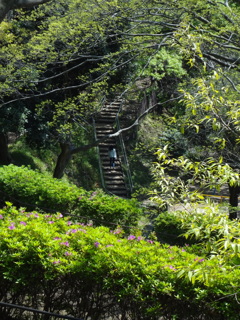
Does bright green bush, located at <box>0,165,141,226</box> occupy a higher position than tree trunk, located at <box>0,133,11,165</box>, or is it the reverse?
tree trunk, located at <box>0,133,11,165</box>

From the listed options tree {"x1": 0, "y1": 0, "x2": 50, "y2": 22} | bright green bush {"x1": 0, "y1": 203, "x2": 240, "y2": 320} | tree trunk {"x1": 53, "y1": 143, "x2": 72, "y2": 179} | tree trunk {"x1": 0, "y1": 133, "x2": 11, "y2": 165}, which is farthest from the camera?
tree trunk {"x1": 0, "y1": 133, "x2": 11, "y2": 165}

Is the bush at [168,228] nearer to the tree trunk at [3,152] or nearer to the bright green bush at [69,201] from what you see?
the bright green bush at [69,201]

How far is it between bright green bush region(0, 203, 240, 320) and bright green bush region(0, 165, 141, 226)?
13.0 ft

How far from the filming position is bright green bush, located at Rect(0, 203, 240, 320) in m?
4.83

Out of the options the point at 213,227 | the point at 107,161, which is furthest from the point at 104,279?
the point at 107,161

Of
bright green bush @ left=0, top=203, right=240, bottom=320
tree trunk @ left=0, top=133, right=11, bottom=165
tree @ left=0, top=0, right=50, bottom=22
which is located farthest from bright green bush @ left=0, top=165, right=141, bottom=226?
tree trunk @ left=0, top=133, right=11, bottom=165

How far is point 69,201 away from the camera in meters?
10.5

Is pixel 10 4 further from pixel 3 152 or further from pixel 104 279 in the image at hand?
pixel 3 152

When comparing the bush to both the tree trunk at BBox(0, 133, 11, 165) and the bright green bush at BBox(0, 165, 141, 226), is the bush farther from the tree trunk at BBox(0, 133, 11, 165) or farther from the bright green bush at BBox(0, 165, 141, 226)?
the tree trunk at BBox(0, 133, 11, 165)

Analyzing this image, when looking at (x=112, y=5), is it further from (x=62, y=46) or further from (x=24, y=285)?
(x=24, y=285)

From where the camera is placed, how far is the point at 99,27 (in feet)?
43.0

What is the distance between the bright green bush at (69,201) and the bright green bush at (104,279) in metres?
3.98

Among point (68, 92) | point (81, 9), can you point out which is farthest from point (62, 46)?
point (68, 92)

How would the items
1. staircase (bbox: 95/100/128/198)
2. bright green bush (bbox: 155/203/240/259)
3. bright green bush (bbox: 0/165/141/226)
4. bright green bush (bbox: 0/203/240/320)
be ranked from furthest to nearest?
staircase (bbox: 95/100/128/198) → bright green bush (bbox: 0/165/141/226) → bright green bush (bbox: 0/203/240/320) → bright green bush (bbox: 155/203/240/259)
